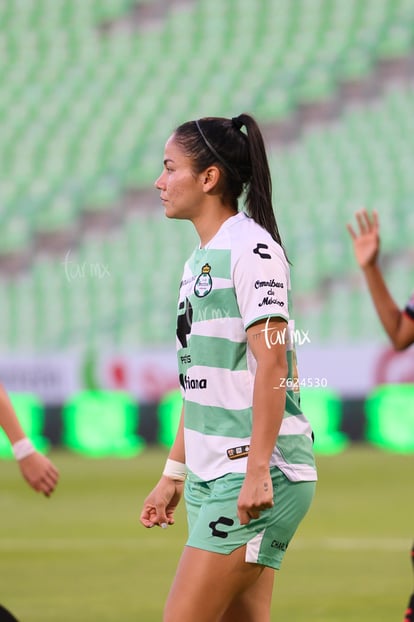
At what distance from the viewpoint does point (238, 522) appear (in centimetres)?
353

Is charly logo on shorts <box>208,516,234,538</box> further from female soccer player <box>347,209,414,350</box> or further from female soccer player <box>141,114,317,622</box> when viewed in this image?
female soccer player <box>347,209,414,350</box>

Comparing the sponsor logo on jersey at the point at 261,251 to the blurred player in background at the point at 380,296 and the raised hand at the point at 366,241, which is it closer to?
the blurred player in background at the point at 380,296

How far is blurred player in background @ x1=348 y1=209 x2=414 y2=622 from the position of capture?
4812mm

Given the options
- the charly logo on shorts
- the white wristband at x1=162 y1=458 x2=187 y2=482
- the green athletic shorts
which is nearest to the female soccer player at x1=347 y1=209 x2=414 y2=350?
the white wristband at x1=162 y1=458 x2=187 y2=482

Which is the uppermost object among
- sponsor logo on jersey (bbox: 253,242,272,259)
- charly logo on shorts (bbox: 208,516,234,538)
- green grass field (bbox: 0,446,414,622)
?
sponsor logo on jersey (bbox: 253,242,272,259)

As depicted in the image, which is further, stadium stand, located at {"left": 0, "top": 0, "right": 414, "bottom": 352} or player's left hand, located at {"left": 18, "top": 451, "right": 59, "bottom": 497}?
stadium stand, located at {"left": 0, "top": 0, "right": 414, "bottom": 352}

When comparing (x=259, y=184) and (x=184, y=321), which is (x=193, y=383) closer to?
(x=184, y=321)

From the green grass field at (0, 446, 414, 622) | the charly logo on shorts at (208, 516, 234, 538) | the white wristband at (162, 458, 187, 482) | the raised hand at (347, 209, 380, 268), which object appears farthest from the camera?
the green grass field at (0, 446, 414, 622)

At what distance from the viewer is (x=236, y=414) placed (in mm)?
3611

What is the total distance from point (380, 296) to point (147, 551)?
4552 millimetres

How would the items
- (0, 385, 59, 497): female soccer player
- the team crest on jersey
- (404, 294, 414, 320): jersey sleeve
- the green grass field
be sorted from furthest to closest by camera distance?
the green grass field
(404, 294, 414, 320): jersey sleeve
(0, 385, 59, 497): female soccer player
the team crest on jersey

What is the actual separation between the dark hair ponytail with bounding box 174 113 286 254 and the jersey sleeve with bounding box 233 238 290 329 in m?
0.15

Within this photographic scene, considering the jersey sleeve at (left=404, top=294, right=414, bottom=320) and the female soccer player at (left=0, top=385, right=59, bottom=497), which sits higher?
the jersey sleeve at (left=404, top=294, right=414, bottom=320)

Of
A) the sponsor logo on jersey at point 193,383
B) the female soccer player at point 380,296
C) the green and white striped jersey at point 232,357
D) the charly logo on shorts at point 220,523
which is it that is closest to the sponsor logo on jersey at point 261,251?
the green and white striped jersey at point 232,357
